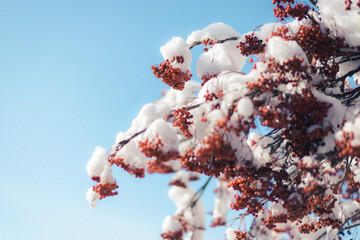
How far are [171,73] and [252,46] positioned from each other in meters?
1.19

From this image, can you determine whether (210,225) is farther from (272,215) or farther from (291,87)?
(291,87)

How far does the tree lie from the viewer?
334 cm

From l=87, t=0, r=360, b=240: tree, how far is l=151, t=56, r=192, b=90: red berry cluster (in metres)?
0.01

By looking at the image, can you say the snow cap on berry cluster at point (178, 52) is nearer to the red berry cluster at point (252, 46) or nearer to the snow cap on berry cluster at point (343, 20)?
the red berry cluster at point (252, 46)

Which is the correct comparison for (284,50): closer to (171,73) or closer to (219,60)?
(219,60)

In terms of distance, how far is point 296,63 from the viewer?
3346mm

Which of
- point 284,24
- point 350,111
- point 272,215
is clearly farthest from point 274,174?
point 284,24

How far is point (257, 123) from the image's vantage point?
11.5 feet

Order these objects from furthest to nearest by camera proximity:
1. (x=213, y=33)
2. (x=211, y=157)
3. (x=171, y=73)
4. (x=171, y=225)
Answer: (x=213, y=33) → (x=171, y=73) → (x=171, y=225) → (x=211, y=157)

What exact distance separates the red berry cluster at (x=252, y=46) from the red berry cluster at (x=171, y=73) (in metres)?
0.83

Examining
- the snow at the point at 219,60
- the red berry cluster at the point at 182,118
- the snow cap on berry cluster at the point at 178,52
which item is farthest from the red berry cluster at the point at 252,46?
the red berry cluster at the point at 182,118

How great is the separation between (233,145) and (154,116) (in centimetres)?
114

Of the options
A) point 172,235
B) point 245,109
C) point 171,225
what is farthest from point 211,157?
point 172,235

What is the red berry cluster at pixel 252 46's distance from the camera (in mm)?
4711
